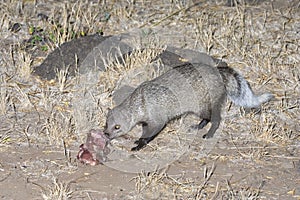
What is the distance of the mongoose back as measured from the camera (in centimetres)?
556

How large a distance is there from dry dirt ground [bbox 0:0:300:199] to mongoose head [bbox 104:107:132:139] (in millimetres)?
192

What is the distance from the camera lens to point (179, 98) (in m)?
5.68

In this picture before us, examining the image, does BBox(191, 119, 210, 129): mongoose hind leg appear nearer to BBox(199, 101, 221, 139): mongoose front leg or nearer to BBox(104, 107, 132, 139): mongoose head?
BBox(199, 101, 221, 139): mongoose front leg

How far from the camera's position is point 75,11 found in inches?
313

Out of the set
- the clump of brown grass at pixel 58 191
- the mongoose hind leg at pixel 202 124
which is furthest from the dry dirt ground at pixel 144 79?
the mongoose hind leg at pixel 202 124

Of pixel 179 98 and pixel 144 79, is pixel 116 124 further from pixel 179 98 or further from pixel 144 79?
pixel 144 79

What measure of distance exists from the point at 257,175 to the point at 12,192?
1.89 meters

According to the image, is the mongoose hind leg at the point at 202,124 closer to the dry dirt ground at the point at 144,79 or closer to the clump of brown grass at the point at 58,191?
the dry dirt ground at the point at 144,79

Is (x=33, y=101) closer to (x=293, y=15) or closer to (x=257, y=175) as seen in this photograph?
(x=257, y=175)

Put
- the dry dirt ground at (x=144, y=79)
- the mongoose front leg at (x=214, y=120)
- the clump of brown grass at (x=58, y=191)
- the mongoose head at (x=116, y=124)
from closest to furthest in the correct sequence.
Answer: the clump of brown grass at (x=58, y=191) → the dry dirt ground at (x=144, y=79) → the mongoose head at (x=116, y=124) → the mongoose front leg at (x=214, y=120)

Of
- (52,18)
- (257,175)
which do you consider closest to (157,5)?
(52,18)

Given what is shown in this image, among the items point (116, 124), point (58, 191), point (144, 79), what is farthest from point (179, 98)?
point (58, 191)

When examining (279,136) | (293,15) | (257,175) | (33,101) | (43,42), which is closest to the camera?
(257,175)

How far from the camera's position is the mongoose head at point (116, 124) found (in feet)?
17.6
